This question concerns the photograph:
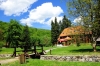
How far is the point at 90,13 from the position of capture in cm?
3067

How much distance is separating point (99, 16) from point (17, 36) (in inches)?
1740

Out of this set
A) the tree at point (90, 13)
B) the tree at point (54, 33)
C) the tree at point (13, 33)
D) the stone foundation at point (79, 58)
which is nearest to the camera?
the stone foundation at point (79, 58)

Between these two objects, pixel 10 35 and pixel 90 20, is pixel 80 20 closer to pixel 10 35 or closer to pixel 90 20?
pixel 90 20

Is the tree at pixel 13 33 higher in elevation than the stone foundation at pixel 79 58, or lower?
higher

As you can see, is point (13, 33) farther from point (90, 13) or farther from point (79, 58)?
point (79, 58)

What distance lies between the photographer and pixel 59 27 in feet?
317

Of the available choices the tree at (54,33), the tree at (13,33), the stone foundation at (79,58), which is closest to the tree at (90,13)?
the stone foundation at (79,58)

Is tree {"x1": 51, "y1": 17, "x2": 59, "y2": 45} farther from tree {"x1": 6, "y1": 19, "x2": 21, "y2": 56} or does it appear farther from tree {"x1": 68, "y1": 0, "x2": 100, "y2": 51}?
tree {"x1": 68, "y1": 0, "x2": 100, "y2": 51}

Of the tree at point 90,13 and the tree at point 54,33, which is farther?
the tree at point 54,33

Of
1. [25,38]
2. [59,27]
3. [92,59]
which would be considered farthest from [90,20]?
[59,27]

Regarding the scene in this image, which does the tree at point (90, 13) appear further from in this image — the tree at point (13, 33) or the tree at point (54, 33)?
the tree at point (54, 33)

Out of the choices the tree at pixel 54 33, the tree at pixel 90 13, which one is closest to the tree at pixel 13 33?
the tree at pixel 54 33

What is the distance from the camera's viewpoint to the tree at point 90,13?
2994cm

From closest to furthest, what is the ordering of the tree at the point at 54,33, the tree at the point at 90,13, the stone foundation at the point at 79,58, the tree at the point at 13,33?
1. the stone foundation at the point at 79,58
2. the tree at the point at 90,13
3. the tree at the point at 13,33
4. the tree at the point at 54,33
